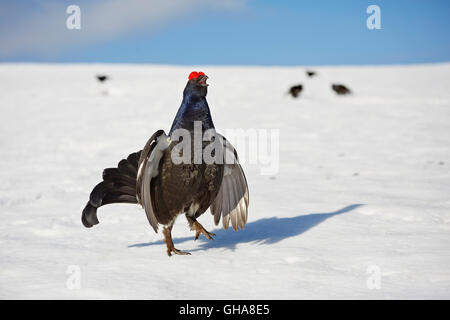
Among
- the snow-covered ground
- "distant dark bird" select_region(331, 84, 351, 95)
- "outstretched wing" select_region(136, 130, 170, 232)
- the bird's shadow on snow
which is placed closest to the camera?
the snow-covered ground

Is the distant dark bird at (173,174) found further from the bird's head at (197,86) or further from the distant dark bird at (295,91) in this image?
the distant dark bird at (295,91)

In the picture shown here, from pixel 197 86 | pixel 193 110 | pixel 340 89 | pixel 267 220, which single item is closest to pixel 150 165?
pixel 193 110

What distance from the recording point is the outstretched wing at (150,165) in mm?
3693

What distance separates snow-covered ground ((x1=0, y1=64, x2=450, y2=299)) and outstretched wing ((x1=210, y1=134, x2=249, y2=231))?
236 millimetres

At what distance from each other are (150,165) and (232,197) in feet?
3.48

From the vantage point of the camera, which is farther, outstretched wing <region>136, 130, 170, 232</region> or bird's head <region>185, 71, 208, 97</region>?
bird's head <region>185, 71, 208, 97</region>

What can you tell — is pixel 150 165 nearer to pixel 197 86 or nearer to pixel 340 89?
pixel 197 86

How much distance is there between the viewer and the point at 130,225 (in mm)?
5055

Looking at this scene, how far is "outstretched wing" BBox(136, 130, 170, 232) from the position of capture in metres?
3.69

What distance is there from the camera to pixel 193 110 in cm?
388

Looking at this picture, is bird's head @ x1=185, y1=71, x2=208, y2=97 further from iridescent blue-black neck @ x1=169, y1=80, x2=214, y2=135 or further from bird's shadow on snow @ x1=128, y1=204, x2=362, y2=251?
bird's shadow on snow @ x1=128, y1=204, x2=362, y2=251

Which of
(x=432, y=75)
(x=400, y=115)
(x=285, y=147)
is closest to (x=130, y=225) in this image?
(x=285, y=147)

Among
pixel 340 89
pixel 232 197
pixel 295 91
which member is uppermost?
pixel 340 89

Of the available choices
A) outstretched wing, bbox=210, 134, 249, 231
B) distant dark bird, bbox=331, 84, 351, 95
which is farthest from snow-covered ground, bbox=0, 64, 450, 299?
distant dark bird, bbox=331, 84, 351, 95
